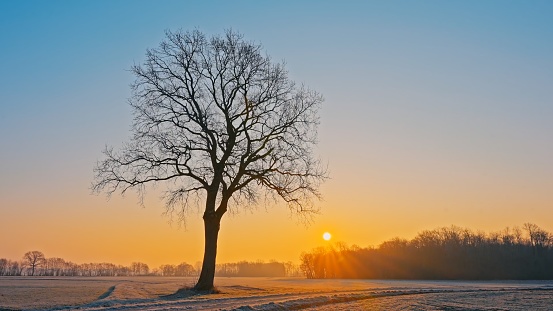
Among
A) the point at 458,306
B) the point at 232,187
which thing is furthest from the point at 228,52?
the point at 458,306

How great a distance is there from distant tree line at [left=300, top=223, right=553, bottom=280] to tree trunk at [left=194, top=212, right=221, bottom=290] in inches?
3689

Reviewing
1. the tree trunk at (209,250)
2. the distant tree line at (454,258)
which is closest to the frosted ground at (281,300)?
the tree trunk at (209,250)

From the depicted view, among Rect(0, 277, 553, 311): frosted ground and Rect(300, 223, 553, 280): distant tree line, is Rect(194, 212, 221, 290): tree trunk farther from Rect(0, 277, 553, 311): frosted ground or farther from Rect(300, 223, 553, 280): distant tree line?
Rect(300, 223, 553, 280): distant tree line

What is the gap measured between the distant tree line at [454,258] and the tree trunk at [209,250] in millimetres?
93689

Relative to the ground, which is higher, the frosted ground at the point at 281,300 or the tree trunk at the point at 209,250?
the tree trunk at the point at 209,250

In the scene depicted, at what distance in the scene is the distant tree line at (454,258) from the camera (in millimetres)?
107938

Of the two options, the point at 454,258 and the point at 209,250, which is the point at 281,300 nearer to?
the point at 209,250

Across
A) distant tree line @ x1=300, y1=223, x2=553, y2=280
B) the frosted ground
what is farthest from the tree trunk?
distant tree line @ x1=300, y1=223, x2=553, y2=280

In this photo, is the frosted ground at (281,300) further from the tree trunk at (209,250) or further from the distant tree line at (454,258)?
the distant tree line at (454,258)

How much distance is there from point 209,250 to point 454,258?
328 ft

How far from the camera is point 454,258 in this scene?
117125 millimetres

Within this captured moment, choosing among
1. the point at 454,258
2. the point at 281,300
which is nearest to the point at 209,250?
the point at 281,300

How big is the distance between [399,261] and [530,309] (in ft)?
357

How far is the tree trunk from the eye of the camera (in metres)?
30.3
